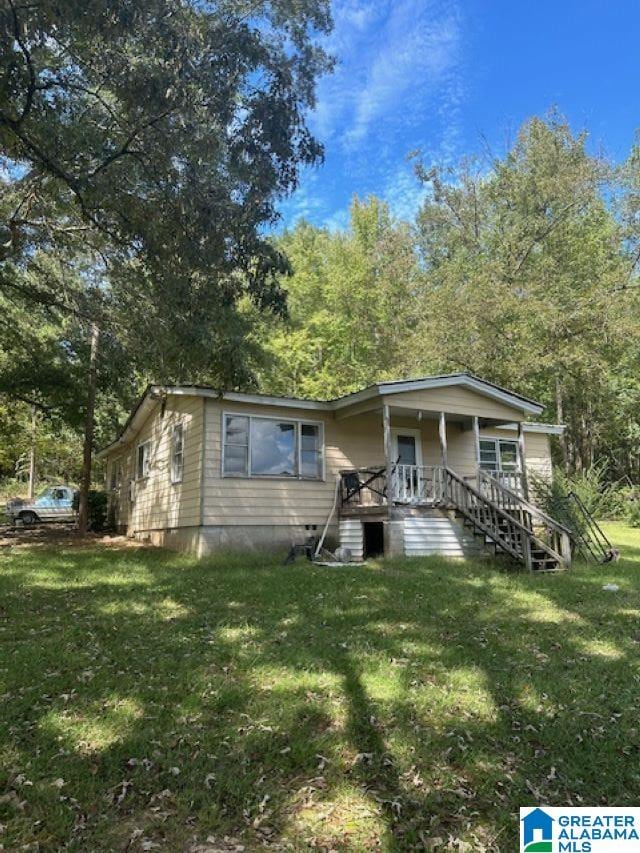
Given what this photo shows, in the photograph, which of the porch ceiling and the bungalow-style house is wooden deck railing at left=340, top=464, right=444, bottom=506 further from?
the porch ceiling

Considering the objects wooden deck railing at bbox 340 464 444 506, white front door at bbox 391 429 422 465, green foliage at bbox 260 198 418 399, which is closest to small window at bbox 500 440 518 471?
white front door at bbox 391 429 422 465

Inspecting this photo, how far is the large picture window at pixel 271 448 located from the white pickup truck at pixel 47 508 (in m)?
13.6

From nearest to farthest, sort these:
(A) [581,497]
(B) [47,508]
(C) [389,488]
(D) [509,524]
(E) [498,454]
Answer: (D) [509,524] < (C) [389,488] < (A) [581,497] < (E) [498,454] < (B) [47,508]

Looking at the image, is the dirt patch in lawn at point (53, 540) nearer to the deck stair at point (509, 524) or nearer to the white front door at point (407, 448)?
the white front door at point (407, 448)

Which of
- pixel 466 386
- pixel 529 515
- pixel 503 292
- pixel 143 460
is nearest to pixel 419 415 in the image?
pixel 466 386

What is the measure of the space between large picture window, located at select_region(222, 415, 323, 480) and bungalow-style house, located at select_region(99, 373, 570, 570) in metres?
0.02

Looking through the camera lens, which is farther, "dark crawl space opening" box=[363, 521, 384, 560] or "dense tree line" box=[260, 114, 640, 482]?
"dense tree line" box=[260, 114, 640, 482]

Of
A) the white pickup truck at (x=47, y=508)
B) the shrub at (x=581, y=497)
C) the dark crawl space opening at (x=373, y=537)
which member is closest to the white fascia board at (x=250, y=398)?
the dark crawl space opening at (x=373, y=537)

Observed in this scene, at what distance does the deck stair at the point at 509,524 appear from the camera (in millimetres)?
10508

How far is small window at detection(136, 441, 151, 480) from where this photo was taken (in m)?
15.9

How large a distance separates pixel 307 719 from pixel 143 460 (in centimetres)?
1373

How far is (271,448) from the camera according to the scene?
40.6ft

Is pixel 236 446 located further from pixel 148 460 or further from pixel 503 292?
pixel 503 292

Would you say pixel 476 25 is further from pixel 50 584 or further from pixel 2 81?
pixel 50 584
